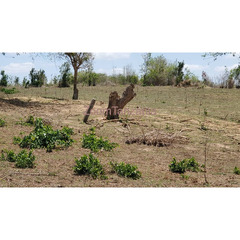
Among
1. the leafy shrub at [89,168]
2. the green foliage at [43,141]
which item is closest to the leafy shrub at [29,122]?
the green foliage at [43,141]

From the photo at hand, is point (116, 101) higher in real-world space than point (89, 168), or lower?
higher

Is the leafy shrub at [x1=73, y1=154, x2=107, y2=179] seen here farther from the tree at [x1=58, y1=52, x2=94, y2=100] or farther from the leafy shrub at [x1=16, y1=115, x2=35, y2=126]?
the tree at [x1=58, y1=52, x2=94, y2=100]

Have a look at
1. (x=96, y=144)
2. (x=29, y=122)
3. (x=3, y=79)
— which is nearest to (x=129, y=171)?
(x=96, y=144)

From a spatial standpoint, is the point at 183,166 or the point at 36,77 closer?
the point at 183,166

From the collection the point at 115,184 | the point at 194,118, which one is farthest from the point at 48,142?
the point at 194,118

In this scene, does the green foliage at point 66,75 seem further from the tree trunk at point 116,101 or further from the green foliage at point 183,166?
the green foliage at point 183,166

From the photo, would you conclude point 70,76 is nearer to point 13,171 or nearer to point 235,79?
point 235,79

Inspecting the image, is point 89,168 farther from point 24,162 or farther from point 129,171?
point 24,162

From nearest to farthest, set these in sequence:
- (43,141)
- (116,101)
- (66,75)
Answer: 1. (43,141)
2. (116,101)
3. (66,75)

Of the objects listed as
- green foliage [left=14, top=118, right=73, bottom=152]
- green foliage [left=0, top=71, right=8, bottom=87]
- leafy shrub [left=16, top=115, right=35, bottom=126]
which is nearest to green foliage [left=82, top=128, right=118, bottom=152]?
green foliage [left=14, top=118, right=73, bottom=152]

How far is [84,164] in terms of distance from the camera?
15.2 ft

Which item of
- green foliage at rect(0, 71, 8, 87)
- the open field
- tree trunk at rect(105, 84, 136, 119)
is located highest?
green foliage at rect(0, 71, 8, 87)

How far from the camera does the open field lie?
4590 millimetres

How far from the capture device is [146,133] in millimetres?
7453
